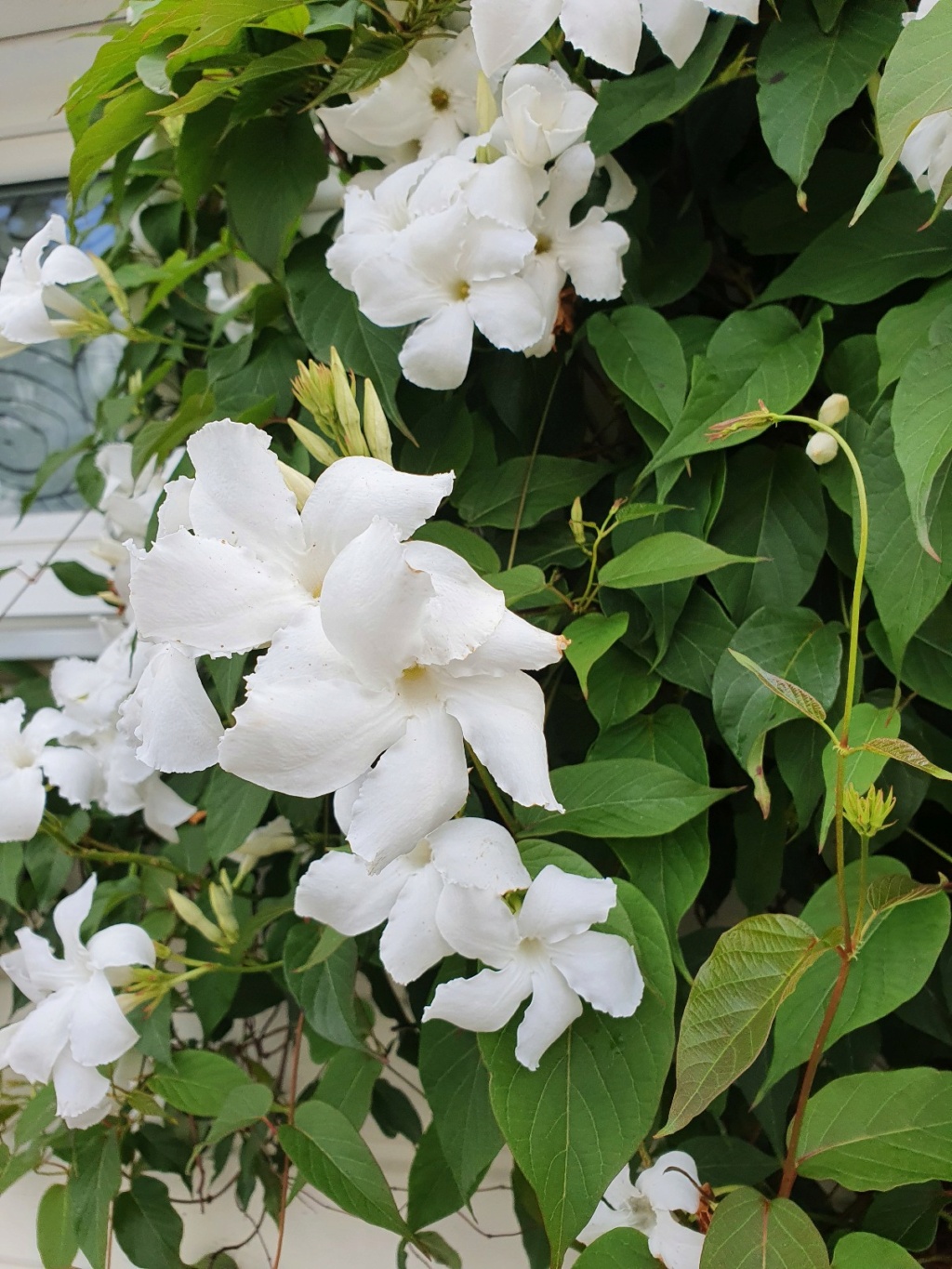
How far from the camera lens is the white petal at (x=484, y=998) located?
0.41m

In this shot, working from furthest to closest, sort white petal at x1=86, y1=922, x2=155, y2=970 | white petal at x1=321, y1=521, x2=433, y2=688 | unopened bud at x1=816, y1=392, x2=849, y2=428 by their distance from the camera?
white petal at x1=86, y1=922, x2=155, y2=970 < unopened bud at x1=816, y1=392, x2=849, y2=428 < white petal at x1=321, y1=521, x2=433, y2=688

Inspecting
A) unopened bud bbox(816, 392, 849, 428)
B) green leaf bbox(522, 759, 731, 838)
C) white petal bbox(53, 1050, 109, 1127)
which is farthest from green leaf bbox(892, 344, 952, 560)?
white petal bbox(53, 1050, 109, 1127)

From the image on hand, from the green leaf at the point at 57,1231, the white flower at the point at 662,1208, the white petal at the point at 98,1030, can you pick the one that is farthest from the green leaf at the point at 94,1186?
the white flower at the point at 662,1208

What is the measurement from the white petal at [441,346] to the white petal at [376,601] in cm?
25

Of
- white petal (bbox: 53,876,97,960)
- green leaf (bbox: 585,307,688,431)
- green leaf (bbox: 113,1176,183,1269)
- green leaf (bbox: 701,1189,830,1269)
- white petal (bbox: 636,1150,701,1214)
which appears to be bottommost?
green leaf (bbox: 113,1176,183,1269)

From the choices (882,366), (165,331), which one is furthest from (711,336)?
(165,331)

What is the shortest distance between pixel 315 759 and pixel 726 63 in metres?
0.53

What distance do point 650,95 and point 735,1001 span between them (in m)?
0.47

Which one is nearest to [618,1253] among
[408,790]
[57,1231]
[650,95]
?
[408,790]

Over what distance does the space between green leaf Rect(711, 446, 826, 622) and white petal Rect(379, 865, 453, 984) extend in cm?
23

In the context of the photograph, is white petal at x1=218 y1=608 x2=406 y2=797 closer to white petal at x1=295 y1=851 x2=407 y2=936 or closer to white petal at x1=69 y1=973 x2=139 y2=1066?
white petal at x1=295 y1=851 x2=407 y2=936

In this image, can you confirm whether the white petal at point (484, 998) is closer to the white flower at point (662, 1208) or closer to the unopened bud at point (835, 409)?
the white flower at point (662, 1208)

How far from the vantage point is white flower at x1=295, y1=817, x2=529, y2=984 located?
358 millimetres

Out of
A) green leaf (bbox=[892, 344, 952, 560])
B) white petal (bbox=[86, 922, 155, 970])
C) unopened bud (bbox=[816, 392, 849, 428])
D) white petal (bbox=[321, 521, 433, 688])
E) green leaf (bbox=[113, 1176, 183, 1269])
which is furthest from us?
green leaf (bbox=[113, 1176, 183, 1269])
